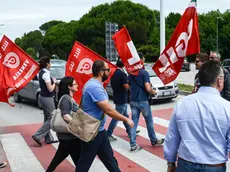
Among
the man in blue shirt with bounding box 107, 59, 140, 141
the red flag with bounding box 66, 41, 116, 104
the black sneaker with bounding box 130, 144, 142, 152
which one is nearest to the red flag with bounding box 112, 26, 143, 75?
the red flag with bounding box 66, 41, 116, 104

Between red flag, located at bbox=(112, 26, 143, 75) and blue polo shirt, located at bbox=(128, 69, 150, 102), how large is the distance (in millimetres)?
103

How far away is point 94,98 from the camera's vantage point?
13.1ft

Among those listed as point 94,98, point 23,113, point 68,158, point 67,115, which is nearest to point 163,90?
point 23,113

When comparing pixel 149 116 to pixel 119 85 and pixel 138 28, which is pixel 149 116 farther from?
pixel 138 28

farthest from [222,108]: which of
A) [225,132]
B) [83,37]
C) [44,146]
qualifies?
[83,37]

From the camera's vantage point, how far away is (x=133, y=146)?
643cm

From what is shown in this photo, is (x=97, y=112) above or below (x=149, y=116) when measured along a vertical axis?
above

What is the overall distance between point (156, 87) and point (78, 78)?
6.46 m

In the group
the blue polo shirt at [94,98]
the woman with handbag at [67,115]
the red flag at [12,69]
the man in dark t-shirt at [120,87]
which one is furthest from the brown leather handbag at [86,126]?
the red flag at [12,69]

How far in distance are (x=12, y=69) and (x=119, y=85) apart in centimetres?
233

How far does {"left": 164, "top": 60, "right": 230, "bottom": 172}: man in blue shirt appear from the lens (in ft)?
8.70

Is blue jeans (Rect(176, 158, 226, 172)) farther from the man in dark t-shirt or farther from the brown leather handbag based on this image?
the man in dark t-shirt

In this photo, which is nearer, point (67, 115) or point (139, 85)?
point (67, 115)

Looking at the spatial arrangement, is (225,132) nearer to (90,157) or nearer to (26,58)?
(90,157)
